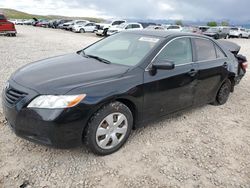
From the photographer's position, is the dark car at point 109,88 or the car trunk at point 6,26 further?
the car trunk at point 6,26

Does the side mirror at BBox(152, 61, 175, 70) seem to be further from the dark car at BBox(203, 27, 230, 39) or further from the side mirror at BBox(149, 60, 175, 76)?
the dark car at BBox(203, 27, 230, 39)

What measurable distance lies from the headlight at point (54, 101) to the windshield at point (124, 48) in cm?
107

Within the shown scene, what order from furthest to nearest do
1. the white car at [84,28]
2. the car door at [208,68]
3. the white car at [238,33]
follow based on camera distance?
the white car at [238,33] < the white car at [84,28] < the car door at [208,68]

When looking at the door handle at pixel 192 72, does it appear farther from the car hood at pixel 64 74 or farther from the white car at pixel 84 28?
the white car at pixel 84 28

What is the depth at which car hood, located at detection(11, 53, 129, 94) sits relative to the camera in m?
2.65

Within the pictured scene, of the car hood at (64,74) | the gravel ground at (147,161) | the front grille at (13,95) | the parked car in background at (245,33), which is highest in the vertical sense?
the car hood at (64,74)

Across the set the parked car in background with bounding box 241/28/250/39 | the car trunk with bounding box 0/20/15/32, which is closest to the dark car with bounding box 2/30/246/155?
the car trunk with bounding box 0/20/15/32

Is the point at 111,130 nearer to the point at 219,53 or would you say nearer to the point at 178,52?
the point at 178,52

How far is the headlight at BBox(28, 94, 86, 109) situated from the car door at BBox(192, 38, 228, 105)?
7.70ft

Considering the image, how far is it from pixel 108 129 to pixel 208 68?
2301 millimetres

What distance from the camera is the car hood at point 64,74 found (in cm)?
265

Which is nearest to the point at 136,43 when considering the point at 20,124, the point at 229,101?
the point at 20,124

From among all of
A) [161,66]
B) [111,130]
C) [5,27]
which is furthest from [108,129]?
[5,27]

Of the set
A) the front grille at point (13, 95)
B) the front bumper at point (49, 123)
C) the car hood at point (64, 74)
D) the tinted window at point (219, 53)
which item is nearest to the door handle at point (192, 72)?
the tinted window at point (219, 53)
